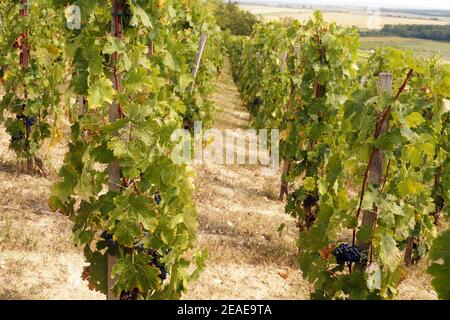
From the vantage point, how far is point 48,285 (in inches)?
176

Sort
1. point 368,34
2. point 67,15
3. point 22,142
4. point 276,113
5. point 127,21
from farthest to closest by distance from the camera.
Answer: point 368,34 → point 276,113 → point 22,142 → point 127,21 → point 67,15

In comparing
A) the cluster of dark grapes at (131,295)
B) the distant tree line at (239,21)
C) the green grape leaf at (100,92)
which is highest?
the distant tree line at (239,21)

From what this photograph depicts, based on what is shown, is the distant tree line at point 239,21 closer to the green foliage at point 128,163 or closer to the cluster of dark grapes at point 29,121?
the cluster of dark grapes at point 29,121

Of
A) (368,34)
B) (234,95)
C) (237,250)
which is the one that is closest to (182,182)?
(237,250)

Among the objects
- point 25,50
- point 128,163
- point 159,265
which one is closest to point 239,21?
point 25,50

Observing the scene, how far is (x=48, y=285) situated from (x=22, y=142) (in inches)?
121

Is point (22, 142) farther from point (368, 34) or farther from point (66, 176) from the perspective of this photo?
point (368, 34)

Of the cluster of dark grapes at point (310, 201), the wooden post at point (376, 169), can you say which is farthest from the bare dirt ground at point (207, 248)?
the wooden post at point (376, 169)

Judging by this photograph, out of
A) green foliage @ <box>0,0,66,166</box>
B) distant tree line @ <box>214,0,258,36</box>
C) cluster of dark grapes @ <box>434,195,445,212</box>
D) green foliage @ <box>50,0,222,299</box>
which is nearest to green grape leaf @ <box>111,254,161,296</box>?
green foliage @ <box>50,0,222,299</box>

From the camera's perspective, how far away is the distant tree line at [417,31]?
27984mm

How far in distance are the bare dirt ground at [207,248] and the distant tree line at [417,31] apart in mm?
23927

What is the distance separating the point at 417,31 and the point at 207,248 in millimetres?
29532

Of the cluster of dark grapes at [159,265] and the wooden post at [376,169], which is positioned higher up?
the wooden post at [376,169]

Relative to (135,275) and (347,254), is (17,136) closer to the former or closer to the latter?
(135,275)
